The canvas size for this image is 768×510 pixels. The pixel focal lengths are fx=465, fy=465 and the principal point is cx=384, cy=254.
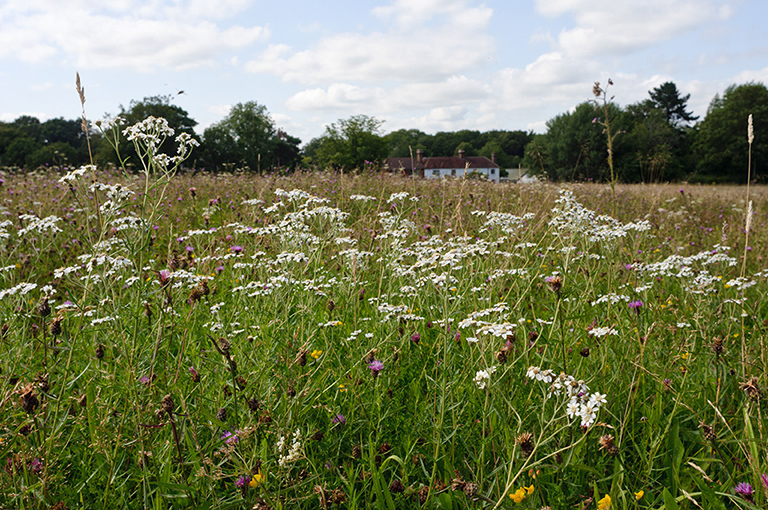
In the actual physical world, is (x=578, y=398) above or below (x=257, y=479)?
above

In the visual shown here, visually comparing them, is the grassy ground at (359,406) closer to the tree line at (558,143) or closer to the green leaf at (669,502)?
the green leaf at (669,502)

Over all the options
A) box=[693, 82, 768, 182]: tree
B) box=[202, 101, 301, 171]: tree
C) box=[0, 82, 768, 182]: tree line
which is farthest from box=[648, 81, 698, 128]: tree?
box=[202, 101, 301, 171]: tree

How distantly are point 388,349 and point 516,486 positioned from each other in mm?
1007

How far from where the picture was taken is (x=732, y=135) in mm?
46094

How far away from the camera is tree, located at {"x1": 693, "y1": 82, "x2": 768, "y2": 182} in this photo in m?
45.2

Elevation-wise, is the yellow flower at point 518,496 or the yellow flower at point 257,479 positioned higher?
the yellow flower at point 257,479

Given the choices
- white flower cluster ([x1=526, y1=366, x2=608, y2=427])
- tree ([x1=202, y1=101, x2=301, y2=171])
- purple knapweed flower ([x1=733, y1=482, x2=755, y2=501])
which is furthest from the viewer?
tree ([x1=202, y1=101, x2=301, y2=171])

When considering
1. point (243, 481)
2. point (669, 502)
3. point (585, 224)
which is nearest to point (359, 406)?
point (243, 481)

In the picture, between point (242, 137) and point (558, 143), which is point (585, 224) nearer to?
point (558, 143)

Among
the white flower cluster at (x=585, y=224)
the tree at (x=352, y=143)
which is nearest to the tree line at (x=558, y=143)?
the tree at (x=352, y=143)

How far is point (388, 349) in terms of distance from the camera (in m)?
2.54

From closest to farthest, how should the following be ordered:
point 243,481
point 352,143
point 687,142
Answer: point 243,481 < point 352,143 < point 687,142

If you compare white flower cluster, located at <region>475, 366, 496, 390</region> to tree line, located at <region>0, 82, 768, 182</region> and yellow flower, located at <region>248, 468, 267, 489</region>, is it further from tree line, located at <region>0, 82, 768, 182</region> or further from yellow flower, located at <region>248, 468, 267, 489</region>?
tree line, located at <region>0, 82, 768, 182</region>

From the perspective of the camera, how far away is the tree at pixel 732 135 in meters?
45.2
